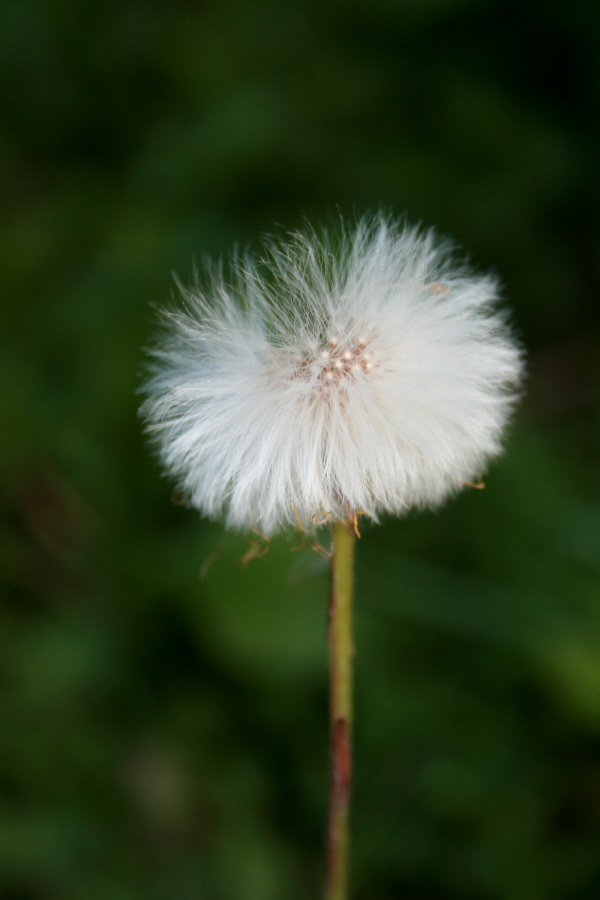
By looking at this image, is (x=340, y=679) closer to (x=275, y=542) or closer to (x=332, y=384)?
(x=332, y=384)

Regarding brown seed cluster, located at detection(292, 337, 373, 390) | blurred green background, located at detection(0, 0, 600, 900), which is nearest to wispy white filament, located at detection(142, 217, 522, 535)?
brown seed cluster, located at detection(292, 337, 373, 390)

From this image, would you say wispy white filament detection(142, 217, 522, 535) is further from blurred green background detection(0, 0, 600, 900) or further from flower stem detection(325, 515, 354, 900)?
blurred green background detection(0, 0, 600, 900)

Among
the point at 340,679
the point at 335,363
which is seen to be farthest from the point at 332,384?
the point at 340,679

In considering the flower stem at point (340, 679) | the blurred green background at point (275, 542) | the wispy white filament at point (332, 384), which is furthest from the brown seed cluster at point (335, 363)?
the blurred green background at point (275, 542)

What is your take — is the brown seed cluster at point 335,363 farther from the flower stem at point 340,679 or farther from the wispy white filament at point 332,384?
the flower stem at point 340,679

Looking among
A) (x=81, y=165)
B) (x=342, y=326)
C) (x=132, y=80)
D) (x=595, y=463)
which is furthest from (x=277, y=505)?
(x=132, y=80)

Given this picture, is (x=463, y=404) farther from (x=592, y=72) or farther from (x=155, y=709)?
(x=592, y=72)

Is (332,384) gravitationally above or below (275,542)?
below
